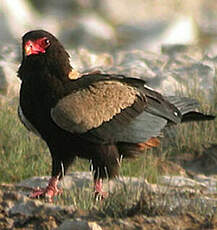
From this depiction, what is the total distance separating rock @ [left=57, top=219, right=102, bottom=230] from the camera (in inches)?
213

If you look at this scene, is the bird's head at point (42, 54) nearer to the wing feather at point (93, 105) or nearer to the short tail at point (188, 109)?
the wing feather at point (93, 105)

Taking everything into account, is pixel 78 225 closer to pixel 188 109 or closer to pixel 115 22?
pixel 188 109

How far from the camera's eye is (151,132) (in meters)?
7.92

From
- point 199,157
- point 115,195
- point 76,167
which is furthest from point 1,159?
point 115,195

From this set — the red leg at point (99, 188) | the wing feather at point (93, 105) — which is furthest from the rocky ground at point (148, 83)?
the wing feather at point (93, 105)

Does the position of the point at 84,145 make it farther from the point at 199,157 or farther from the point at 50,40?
the point at 199,157

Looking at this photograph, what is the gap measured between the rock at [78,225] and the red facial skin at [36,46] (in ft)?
7.26

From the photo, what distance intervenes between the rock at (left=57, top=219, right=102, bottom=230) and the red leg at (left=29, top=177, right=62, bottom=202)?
1968mm

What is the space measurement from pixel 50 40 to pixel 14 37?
13575mm

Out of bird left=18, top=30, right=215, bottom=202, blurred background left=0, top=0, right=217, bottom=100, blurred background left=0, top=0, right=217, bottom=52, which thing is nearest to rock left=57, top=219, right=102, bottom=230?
bird left=18, top=30, right=215, bottom=202

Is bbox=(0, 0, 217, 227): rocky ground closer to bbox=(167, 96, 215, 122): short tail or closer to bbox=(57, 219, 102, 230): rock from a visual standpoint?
bbox=(57, 219, 102, 230): rock

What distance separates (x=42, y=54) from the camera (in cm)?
750

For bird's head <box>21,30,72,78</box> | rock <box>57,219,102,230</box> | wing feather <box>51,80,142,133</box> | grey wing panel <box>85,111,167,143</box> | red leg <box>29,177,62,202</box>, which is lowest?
rock <box>57,219,102,230</box>

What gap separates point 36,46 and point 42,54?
9cm
